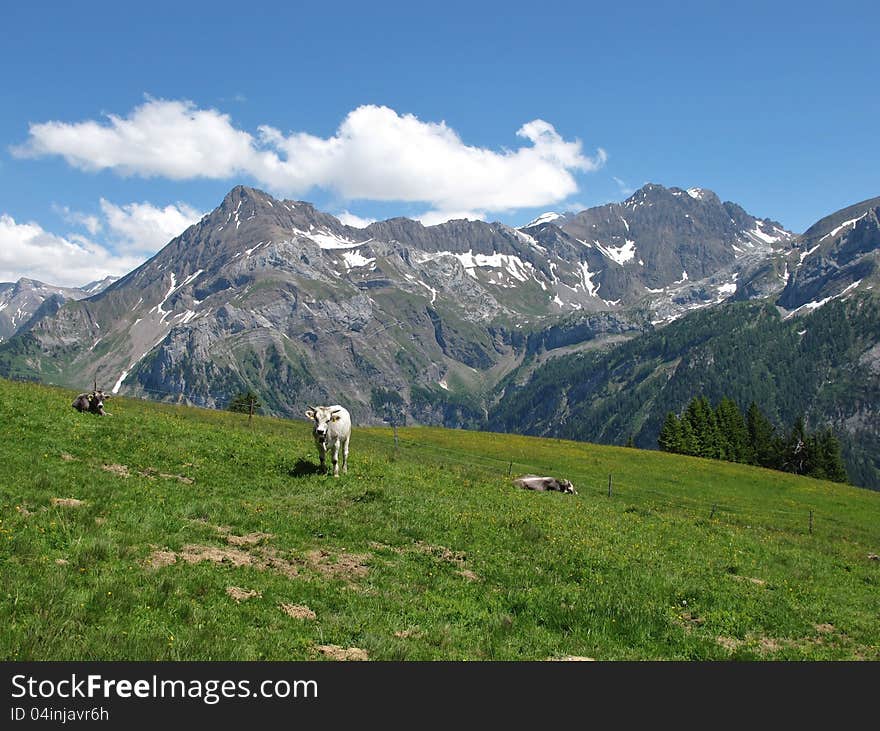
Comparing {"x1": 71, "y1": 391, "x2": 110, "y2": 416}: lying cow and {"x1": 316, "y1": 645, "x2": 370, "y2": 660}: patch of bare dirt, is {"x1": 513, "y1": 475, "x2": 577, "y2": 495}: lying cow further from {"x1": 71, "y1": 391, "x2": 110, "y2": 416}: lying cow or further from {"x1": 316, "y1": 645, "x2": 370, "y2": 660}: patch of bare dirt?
{"x1": 316, "y1": 645, "x2": 370, "y2": 660}: patch of bare dirt

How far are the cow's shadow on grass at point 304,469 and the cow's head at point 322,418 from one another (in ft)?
4.77

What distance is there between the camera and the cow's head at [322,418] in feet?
101

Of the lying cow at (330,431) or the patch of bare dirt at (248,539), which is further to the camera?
the lying cow at (330,431)

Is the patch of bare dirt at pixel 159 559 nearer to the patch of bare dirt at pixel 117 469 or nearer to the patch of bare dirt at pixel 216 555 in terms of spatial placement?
the patch of bare dirt at pixel 216 555

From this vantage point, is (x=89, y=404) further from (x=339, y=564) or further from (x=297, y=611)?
(x=297, y=611)

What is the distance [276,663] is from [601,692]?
577 cm

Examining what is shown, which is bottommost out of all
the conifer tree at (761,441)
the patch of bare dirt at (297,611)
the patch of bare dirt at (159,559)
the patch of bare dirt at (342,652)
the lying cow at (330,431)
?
the conifer tree at (761,441)

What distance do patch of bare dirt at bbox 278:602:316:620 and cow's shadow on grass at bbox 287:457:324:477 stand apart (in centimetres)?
1494

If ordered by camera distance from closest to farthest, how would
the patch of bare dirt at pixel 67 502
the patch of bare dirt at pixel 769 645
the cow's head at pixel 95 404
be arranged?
the patch of bare dirt at pixel 769 645, the patch of bare dirt at pixel 67 502, the cow's head at pixel 95 404

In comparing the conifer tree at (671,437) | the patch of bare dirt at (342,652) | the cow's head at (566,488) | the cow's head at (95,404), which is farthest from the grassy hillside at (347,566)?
the conifer tree at (671,437)

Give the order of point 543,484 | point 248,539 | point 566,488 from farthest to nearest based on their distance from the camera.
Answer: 1. point 566,488
2. point 543,484
3. point 248,539

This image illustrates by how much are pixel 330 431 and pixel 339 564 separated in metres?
13.3

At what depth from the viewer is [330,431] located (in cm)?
3139

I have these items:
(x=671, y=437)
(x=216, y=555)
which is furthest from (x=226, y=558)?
(x=671, y=437)
